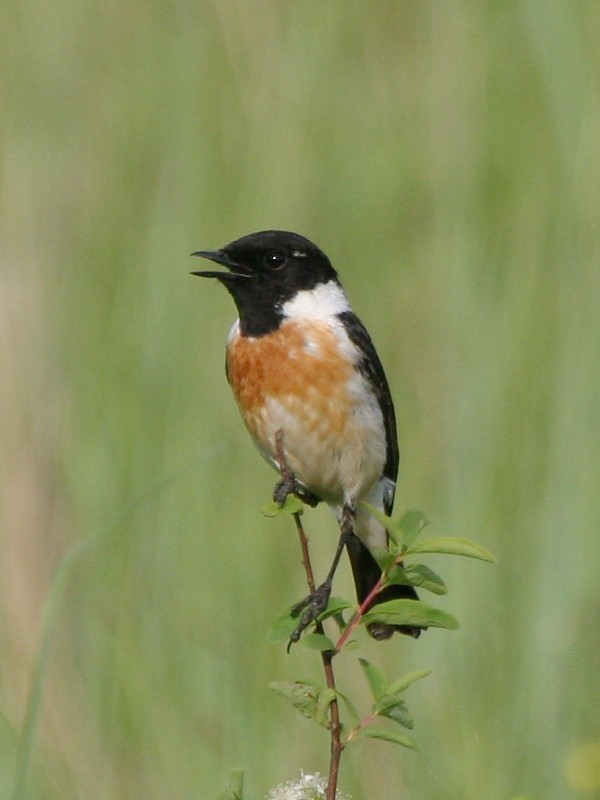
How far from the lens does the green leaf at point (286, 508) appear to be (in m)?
2.32

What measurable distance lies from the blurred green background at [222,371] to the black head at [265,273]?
0.46 metres

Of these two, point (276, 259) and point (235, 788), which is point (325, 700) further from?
point (276, 259)

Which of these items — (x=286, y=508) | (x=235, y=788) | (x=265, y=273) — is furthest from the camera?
(x=265, y=273)

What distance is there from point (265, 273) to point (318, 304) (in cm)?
18

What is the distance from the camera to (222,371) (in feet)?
15.5

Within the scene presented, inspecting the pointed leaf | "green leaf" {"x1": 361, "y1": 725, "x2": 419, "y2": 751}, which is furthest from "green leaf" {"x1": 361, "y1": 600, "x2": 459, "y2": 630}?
"green leaf" {"x1": 361, "y1": 725, "x2": 419, "y2": 751}

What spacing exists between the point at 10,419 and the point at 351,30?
221 cm

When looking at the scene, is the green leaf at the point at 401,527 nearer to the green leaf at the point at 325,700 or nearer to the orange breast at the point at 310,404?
the green leaf at the point at 325,700

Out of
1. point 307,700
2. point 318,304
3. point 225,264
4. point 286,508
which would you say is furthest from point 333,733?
point 318,304

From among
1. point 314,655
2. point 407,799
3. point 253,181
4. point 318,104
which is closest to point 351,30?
point 318,104

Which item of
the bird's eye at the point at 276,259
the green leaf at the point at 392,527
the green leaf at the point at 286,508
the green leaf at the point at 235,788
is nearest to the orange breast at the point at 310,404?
the bird's eye at the point at 276,259

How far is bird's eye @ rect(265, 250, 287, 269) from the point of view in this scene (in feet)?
11.8

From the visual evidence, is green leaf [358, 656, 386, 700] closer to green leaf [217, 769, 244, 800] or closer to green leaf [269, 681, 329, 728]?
green leaf [269, 681, 329, 728]

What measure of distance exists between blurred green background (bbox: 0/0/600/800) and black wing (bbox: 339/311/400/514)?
1.21 feet
